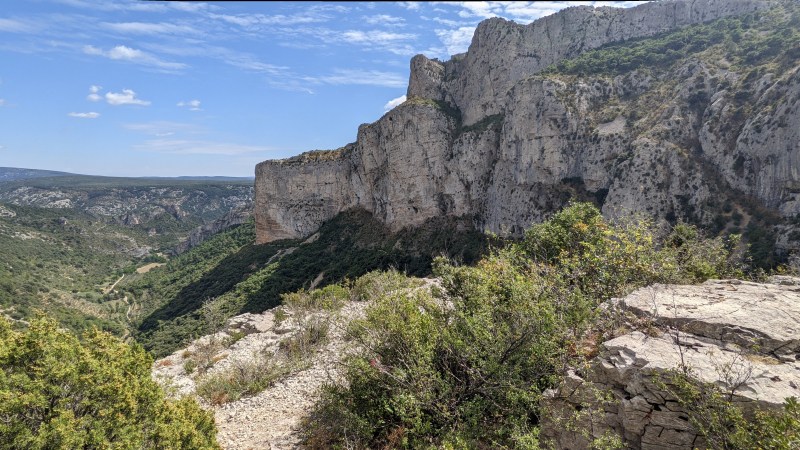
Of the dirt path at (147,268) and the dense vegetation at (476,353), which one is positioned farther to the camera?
the dirt path at (147,268)

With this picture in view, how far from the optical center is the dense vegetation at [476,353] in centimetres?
784

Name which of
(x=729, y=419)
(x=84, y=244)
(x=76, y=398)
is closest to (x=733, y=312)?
(x=729, y=419)

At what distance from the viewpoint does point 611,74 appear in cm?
5331

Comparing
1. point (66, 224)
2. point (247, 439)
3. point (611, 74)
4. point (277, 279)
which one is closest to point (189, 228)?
point (66, 224)

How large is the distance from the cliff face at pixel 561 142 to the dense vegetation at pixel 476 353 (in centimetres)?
3377

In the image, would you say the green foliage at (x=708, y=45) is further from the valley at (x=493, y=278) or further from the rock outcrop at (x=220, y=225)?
the rock outcrop at (x=220, y=225)

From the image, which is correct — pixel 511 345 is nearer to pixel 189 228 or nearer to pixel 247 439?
pixel 247 439

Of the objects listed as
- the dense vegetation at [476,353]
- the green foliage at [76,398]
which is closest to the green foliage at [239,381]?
the dense vegetation at [476,353]

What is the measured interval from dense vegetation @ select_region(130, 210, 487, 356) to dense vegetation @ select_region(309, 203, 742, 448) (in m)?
34.9

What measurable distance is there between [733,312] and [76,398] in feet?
40.6

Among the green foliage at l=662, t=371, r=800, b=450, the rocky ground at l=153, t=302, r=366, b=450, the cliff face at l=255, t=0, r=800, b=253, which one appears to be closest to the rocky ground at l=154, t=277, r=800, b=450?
the green foliage at l=662, t=371, r=800, b=450

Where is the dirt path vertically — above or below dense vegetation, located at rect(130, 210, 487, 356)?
below

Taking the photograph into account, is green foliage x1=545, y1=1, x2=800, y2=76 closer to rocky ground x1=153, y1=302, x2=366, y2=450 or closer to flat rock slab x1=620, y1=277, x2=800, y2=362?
flat rock slab x1=620, y1=277, x2=800, y2=362

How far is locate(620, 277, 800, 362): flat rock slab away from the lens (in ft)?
21.8
